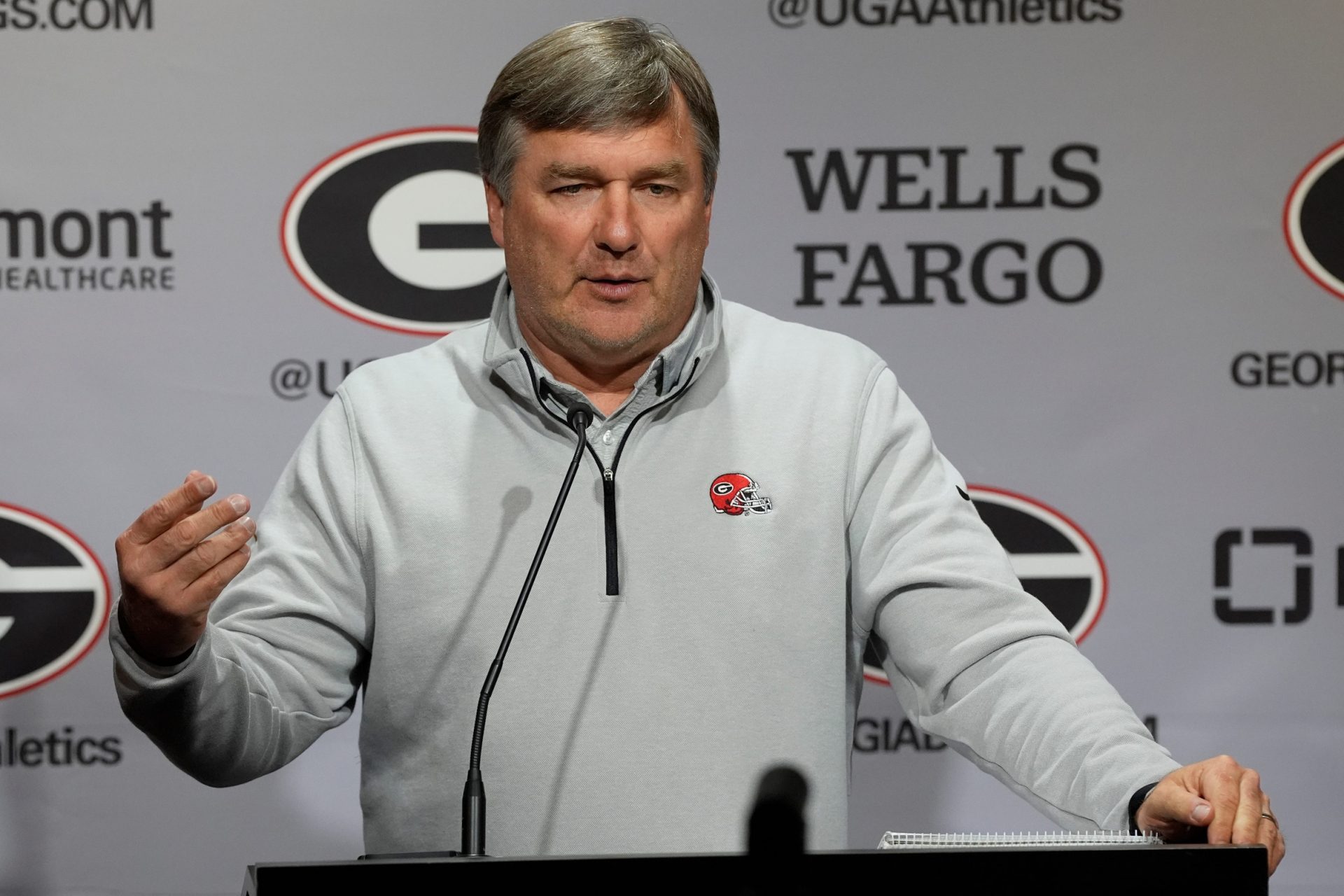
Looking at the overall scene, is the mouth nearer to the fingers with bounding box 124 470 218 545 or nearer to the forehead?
the forehead

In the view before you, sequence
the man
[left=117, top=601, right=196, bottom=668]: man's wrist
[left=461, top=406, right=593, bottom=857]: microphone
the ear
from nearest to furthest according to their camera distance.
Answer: [left=461, top=406, right=593, bottom=857]: microphone → [left=117, top=601, right=196, bottom=668]: man's wrist → the man → the ear

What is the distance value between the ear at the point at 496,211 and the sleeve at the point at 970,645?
0.54 metres

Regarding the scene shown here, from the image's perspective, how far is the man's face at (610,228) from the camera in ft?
5.66

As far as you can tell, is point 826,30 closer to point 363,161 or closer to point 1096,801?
point 363,161

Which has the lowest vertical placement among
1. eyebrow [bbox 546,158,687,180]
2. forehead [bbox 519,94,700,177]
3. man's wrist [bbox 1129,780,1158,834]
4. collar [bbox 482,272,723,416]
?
man's wrist [bbox 1129,780,1158,834]

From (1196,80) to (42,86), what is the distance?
2055 millimetres

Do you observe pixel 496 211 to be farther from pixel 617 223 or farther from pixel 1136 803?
pixel 1136 803

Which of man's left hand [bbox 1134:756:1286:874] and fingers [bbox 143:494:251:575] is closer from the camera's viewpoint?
man's left hand [bbox 1134:756:1286:874]

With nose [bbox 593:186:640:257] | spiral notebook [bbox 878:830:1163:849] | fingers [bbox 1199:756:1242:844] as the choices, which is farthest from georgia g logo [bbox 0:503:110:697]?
fingers [bbox 1199:756:1242:844]

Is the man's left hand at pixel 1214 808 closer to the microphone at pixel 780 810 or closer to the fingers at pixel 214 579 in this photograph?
the microphone at pixel 780 810

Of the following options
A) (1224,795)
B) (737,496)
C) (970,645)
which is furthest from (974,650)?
(1224,795)

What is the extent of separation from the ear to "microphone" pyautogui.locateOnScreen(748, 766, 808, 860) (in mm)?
1210

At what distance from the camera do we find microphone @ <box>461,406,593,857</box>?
1224 millimetres

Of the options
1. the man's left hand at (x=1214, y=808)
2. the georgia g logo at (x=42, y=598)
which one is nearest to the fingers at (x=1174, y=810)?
the man's left hand at (x=1214, y=808)
